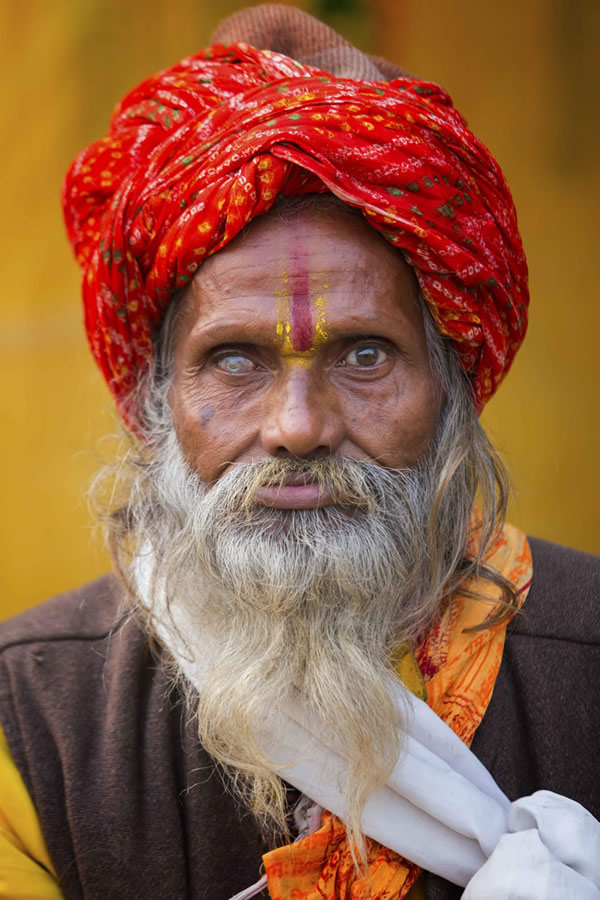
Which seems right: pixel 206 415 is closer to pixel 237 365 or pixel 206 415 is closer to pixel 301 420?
pixel 237 365

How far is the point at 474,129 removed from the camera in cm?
351

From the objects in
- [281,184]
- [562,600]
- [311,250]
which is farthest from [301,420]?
[562,600]

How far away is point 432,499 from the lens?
1992 millimetres

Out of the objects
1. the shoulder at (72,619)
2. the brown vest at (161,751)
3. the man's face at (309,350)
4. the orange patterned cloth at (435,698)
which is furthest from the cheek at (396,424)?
the shoulder at (72,619)

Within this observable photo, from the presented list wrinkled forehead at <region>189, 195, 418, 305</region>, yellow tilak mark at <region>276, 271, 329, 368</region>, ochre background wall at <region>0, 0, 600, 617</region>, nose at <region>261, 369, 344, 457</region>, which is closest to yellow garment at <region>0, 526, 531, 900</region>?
nose at <region>261, 369, 344, 457</region>

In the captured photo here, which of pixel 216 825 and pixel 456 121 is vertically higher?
pixel 456 121

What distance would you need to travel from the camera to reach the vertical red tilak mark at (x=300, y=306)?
1849mm

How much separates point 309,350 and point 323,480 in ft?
0.88

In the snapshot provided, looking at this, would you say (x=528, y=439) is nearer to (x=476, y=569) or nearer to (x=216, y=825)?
(x=476, y=569)

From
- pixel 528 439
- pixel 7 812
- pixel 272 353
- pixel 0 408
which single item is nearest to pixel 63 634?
pixel 7 812

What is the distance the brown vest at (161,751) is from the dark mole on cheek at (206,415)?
53 cm

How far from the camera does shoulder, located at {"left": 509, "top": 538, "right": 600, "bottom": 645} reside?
2014mm

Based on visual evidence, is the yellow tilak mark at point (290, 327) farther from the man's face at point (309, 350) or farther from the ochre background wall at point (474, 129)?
the ochre background wall at point (474, 129)

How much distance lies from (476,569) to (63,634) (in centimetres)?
97
